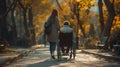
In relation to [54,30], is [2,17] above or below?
above

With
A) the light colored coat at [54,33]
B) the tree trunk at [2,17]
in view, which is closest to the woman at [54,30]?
the light colored coat at [54,33]

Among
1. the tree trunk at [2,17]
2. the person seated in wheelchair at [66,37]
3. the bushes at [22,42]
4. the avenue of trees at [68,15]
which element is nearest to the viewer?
the person seated in wheelchair at [66,37]

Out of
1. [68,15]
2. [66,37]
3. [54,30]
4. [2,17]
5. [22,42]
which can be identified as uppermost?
[68,15]

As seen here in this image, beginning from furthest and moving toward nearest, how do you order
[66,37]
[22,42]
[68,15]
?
[68,15]
[22,42]
[66,37]

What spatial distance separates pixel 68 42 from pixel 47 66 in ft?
14.9

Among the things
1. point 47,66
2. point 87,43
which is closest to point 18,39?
point 87,43

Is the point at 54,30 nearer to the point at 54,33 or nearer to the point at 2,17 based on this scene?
the point at 54,33

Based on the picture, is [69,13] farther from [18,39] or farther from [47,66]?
[47,66]

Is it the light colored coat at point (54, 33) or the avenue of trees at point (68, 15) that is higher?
the avenue of trees at point (68, 15)

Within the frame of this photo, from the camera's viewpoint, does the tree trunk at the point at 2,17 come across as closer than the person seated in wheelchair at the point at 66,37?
No

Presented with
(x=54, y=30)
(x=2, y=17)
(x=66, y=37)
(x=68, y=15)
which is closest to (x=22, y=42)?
(x=2, y=17)

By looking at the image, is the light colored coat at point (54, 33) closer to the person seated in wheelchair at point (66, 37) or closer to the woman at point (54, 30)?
the woman at point (54, 30)

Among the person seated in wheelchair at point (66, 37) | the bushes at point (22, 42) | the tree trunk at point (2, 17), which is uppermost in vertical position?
the tree trunk at point (2, 17)

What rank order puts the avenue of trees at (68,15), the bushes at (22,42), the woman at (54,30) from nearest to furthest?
the woman at (54,30), the avenue of trees at (68,15), the bushes at (22,42)
